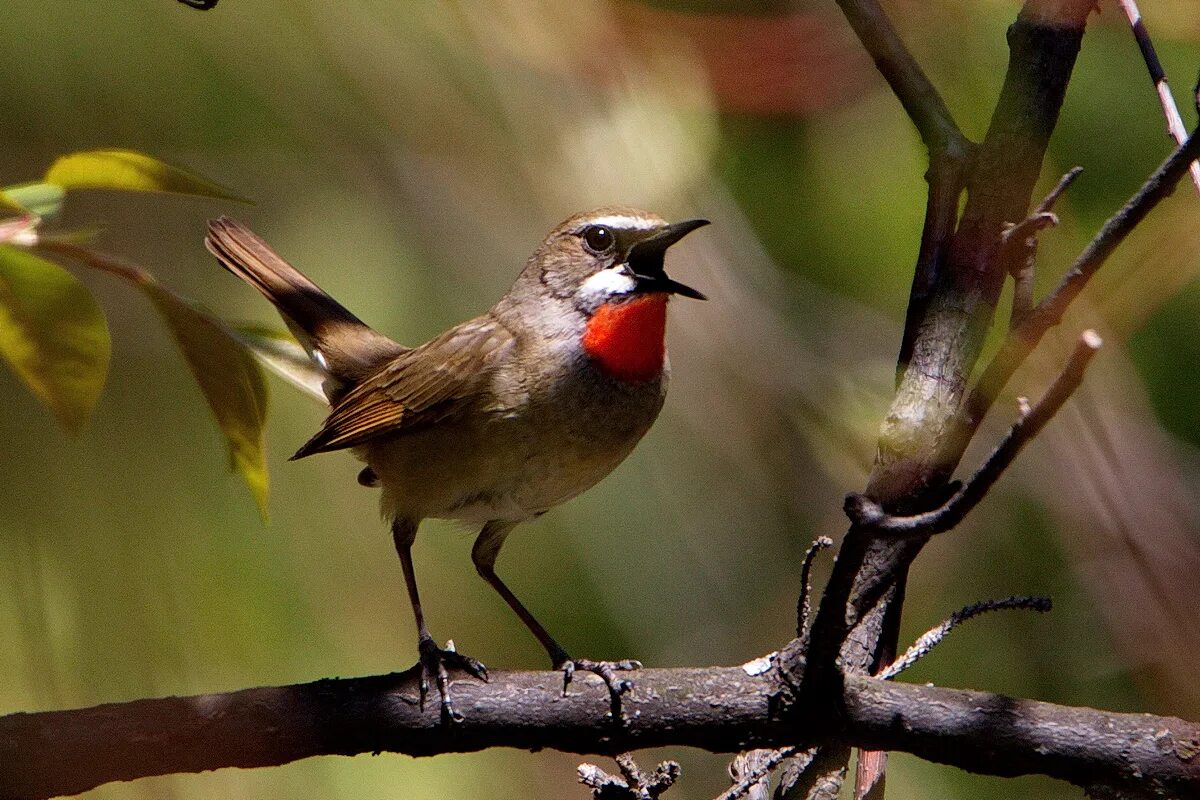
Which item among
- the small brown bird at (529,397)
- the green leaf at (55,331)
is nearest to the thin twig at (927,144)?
the small brown bird at (529,397)

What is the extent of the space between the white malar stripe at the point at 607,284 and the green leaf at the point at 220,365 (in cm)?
192

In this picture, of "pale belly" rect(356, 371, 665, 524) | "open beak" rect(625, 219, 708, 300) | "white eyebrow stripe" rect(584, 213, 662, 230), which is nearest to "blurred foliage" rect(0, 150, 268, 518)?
"pale belly" rect(356, 371, 665, 524)

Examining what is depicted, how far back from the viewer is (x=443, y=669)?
283cm

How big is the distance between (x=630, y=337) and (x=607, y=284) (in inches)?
8.7

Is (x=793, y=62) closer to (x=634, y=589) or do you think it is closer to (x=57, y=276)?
(x=634, y=589)

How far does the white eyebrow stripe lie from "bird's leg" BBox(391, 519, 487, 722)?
1.07 meters

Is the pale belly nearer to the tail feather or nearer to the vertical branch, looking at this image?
the tail feather

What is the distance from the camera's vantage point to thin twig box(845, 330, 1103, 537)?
1304 millimetres

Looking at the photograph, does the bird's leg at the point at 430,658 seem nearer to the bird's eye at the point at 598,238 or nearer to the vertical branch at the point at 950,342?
the vertical branch at the point at 950,342

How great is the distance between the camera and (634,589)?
16.5ft

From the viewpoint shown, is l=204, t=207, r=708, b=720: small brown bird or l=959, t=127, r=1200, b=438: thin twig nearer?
l=959, t=127, r=1200, b=438: thin twig

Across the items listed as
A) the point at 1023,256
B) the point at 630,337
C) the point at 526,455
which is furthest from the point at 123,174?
the point at 630,337

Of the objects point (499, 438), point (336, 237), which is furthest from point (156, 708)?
point (336, 237)

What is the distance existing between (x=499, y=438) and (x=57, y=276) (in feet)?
6.78
